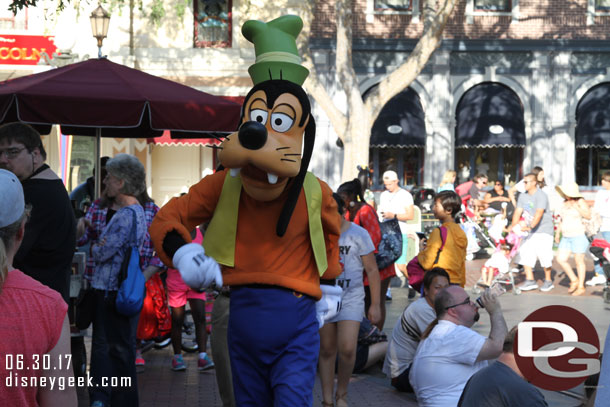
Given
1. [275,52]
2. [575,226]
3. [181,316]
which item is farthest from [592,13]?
[275,52]

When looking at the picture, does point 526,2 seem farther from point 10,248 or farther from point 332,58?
point 10,248

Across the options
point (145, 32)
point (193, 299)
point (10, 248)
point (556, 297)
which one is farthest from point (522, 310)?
point (145, 32)

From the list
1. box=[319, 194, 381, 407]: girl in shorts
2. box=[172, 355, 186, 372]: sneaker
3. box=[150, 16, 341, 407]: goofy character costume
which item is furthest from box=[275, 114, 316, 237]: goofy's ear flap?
box=[172, 355, 186, 372]: sneaker

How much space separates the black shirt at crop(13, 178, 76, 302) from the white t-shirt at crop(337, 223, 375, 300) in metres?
2.36

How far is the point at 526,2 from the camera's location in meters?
25.2

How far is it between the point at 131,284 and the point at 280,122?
2.06 m

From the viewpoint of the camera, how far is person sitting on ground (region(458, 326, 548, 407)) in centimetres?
404

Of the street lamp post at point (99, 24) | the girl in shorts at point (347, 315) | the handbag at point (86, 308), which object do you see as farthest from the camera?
the street lamp post at point (99, 24)

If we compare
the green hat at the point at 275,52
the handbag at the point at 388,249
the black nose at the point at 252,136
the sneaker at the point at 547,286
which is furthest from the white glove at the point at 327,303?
the sneaker at the point at 547,286

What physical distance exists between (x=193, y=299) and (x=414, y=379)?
3164 millimetres

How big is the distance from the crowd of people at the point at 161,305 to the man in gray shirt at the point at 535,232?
6222 mm

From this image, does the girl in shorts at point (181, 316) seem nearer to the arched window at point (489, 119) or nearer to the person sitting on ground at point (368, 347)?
the person sitting on ground at point (368, 347)

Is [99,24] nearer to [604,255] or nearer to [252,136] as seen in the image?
[252,136]

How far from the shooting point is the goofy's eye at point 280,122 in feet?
14.7
